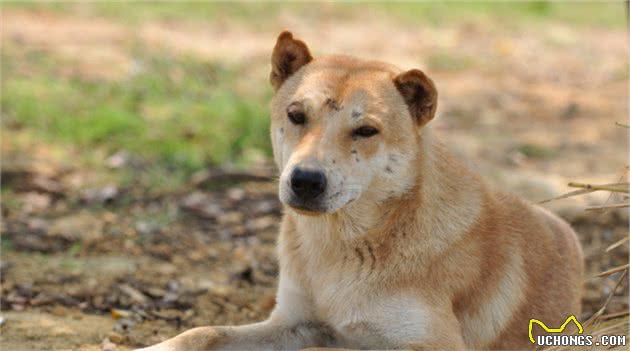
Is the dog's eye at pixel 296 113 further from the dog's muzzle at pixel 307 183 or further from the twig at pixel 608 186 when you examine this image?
the twig at pixel 608 186

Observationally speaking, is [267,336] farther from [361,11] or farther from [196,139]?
[361,11]

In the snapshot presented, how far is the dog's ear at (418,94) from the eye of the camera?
461 cm

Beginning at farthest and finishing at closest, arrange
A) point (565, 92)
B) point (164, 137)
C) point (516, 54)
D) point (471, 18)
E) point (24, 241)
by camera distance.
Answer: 1. point (471, 18)
2. point (516, 54)
3. point (565, 92)
4. point (164, 137)
5. point (24, 241)

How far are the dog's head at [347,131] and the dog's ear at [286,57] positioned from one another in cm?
5

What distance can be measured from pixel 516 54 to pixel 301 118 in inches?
406

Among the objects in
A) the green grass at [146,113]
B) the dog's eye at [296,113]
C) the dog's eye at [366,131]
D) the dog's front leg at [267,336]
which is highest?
the dog's eye at [296,113]

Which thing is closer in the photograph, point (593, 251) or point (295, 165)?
point (295, 165)

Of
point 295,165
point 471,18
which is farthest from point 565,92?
point 295,165

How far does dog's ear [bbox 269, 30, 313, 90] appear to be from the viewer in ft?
16.0

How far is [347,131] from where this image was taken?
4.46m

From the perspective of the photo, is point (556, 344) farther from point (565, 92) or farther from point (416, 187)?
point (565, 92)

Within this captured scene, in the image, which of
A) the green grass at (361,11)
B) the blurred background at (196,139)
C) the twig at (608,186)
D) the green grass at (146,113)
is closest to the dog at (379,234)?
the twig at (608,186)

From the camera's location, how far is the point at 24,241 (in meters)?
6.46

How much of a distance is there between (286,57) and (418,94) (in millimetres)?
760
